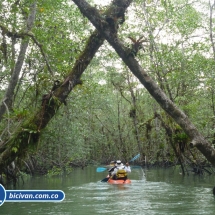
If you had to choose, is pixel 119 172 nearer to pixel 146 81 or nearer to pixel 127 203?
pixel 127 203

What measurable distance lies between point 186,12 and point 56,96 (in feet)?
40.3

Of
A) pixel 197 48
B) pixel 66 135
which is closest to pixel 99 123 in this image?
pixel 66 135

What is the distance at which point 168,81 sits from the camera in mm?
15547

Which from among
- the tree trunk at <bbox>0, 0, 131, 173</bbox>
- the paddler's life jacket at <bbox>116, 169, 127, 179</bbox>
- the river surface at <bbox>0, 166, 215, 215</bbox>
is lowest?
the river surface at <bbox>0, 166, 215, 215</bbox>

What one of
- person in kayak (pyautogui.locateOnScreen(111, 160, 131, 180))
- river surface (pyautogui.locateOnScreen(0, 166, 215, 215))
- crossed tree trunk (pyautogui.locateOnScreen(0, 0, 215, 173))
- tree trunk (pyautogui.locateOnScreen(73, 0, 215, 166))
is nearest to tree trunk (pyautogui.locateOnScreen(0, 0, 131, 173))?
crossed tree trunk (pyautogui.locateOnScreen(0, 0, 215, 173))

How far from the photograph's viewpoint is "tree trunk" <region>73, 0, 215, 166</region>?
6.67 m

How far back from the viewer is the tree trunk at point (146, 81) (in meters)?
6.67

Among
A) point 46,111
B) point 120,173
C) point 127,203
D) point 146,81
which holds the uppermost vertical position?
point 146,81

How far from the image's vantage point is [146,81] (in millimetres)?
6871

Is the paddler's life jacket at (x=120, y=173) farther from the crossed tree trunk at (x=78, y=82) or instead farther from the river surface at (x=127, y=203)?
the crossed tree trunk at (x=78, y=82)

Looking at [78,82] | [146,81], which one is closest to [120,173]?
[78,82]

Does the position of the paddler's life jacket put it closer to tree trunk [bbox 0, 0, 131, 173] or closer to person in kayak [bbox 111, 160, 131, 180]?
person in kayak [bbox 111, 160, 131, 180]

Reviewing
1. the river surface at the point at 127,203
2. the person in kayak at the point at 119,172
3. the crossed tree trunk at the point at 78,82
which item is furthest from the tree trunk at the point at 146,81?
the person in kayak at the point at 119,172

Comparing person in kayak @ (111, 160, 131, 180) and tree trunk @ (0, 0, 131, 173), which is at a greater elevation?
tree trunk @ (0, 0, 131, 173)
